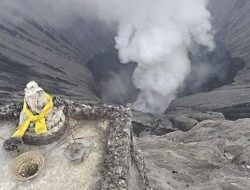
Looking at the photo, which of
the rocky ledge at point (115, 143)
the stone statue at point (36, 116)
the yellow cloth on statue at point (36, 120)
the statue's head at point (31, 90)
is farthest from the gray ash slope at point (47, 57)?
the statue's head at point (31, 90)

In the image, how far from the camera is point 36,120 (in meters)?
16.0

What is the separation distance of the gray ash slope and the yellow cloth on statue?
52276 mm

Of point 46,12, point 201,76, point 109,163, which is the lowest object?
point 109,163

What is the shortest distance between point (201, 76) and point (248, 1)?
20.9 meters

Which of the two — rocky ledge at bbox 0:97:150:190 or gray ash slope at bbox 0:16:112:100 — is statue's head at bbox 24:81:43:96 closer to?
rocky ledge at bbox 0:97:150:190

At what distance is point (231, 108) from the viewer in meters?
69.6

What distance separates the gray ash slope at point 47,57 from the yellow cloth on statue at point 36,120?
5228 centimetres

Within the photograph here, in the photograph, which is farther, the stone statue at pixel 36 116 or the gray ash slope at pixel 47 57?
the gray ash slope at pixel 47 57

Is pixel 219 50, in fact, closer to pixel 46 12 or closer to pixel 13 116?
pixel 46 12

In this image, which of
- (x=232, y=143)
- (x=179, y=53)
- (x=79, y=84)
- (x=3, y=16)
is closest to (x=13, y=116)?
(x=232, y=143)

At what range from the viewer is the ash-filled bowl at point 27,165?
15367 millimetres

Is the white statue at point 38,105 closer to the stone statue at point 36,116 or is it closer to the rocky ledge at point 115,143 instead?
the stone statue at point 36,116

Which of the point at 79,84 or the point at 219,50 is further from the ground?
the point at 219,50

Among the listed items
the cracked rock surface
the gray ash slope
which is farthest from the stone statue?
the gray ash slope
